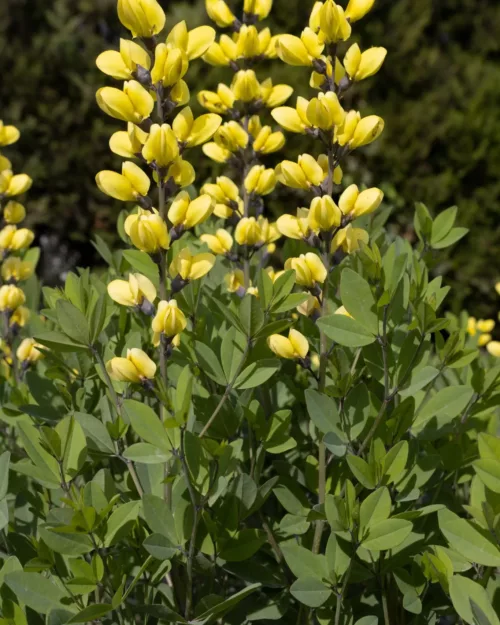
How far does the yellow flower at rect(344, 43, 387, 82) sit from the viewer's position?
1138mm

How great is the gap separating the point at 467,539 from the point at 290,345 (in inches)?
13.4

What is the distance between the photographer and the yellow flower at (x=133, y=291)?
41.4 inches

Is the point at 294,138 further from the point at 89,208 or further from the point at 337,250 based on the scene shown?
the point at 337,250

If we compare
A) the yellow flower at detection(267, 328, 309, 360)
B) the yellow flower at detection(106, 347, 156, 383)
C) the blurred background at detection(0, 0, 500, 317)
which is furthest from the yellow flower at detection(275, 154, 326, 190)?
the blurred background at detection(0, 0, 500, 317)

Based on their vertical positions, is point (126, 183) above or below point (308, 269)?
above

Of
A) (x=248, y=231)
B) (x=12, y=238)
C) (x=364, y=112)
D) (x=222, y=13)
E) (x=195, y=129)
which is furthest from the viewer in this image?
(x=364, y=112)

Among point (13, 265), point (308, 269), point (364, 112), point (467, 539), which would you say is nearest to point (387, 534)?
point (467, 539)

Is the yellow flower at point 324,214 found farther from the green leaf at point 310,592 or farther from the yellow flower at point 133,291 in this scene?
the green leaf at point 310,592

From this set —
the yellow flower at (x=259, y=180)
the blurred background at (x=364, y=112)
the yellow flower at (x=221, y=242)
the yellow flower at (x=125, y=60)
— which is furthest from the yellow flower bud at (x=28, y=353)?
the blurred background at (x=364, y=112)

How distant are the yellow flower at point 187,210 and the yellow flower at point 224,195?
32 cm

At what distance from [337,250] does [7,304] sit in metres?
0.66

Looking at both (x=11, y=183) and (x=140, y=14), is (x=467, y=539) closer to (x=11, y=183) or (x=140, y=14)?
(x=140, y=14)

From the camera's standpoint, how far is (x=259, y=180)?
1.36 m

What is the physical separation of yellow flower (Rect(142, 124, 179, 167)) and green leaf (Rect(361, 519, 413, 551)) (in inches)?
21.0
